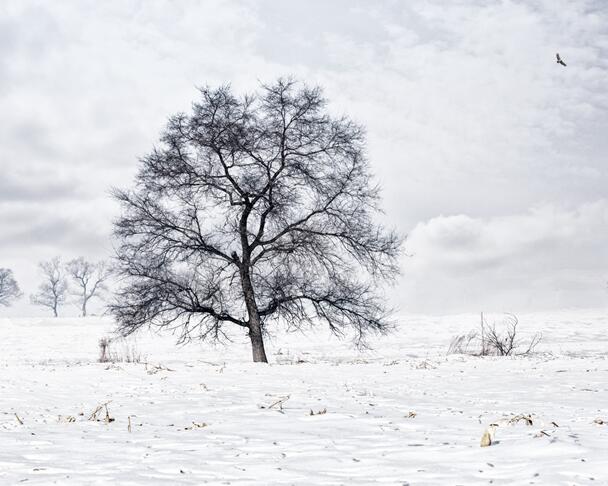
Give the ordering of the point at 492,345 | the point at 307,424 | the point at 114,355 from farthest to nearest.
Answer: the point at 492,345 → the point at 114,355 → the point at 307,424

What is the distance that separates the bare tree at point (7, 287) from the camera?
81625 millimetres

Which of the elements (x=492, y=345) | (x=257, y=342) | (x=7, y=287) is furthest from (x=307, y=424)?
(x=7, y=287)

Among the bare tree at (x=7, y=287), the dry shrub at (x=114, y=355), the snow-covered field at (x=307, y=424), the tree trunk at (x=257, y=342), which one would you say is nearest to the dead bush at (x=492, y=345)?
the snow-covered field at (x=307, y=424)

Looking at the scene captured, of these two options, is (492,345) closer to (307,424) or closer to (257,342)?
(257,342)

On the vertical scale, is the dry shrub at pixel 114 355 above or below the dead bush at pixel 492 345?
above

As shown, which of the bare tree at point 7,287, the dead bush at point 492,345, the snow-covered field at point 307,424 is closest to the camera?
the snow-covered field at point 307,424

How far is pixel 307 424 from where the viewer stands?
656cm

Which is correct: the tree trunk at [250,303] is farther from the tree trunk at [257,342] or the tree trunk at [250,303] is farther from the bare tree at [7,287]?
the bare tree at [7,287]

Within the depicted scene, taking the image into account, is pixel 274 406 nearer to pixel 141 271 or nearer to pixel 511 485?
pixel 511 485

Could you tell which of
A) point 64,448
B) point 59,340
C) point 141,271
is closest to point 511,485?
point 64,448

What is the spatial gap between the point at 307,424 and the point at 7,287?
86.3 m

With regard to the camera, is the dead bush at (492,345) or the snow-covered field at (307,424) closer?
the snow-covered field at (307,424)

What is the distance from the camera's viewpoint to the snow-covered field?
434cm

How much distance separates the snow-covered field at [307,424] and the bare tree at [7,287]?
75.7m
